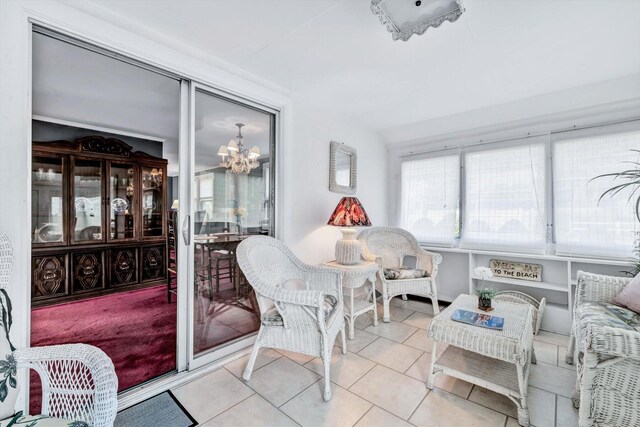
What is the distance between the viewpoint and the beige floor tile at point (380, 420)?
1.57 meters

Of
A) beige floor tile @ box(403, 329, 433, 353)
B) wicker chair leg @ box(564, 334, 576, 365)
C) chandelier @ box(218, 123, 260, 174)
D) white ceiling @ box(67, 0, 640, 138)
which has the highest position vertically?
white ceiling @ box(67, 0, 640, 138)

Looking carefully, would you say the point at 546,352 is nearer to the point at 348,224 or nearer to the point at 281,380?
the point at 348,224

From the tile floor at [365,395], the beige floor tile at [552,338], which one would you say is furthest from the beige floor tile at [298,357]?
the beige floor tile at [552,338]

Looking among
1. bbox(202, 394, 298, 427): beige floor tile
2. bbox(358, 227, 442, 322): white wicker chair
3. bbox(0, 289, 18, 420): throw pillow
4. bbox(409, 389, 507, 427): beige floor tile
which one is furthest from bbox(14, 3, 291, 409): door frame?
bbox(358, 227, 442, 322): white wicker chair

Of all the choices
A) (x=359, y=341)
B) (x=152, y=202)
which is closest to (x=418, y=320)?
(x=359, y=341)

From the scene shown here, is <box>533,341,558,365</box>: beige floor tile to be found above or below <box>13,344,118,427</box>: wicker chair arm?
below

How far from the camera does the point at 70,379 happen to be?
113 centimetres

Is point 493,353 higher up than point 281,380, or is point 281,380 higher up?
point 493,353

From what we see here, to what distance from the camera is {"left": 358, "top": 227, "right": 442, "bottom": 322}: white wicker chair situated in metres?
3.07

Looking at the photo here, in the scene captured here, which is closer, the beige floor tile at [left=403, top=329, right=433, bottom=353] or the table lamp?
the beige floor tile at [left=403, top=329, right=433, bottom=353]

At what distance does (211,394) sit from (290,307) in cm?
75

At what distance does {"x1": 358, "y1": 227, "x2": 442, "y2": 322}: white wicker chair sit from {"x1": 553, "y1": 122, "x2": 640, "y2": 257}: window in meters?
1.31

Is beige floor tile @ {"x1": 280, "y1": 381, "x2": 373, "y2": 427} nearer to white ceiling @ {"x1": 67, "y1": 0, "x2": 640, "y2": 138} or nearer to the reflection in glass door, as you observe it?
the reflection in glass door

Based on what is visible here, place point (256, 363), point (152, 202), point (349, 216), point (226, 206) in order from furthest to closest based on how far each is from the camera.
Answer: point (152, 202)
point (349, 216)
point (226, 206)
point (256, 363)
